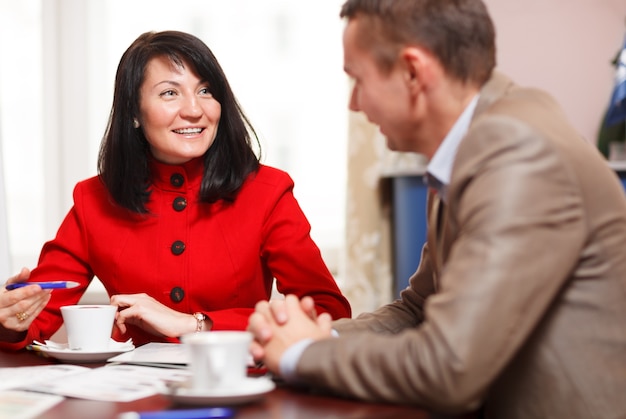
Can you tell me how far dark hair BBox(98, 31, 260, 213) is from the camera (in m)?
1.92

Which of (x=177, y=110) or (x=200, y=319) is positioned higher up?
(x=177, y=110)

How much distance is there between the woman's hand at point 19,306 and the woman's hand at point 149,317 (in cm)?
14

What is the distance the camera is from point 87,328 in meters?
1.38

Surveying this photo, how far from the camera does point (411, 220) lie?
3.49m

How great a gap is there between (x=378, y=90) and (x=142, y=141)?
0.96 metres

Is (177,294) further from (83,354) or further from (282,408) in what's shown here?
(282,408)

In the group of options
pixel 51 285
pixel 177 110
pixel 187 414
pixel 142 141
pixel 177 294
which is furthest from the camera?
pixel 142 141

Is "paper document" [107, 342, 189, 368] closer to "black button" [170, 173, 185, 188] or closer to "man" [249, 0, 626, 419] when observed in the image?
"man" [249, 0, 626, 419]

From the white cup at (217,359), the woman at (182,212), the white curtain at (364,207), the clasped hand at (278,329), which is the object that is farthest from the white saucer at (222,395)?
the white curtain at (364,207)

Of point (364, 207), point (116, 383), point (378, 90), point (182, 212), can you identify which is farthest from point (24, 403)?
point (364, 207)

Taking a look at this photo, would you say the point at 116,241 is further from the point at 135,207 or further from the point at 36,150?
the point at 36,150

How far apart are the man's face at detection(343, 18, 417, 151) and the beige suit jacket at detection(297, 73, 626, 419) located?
0.11m

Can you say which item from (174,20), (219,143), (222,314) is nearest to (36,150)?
(174,20)

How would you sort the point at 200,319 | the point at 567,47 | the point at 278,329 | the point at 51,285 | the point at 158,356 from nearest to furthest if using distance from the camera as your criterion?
the point at 278,329
the point at 158,356
the point at 51,285
the point at 200,319
the point at 567,47
